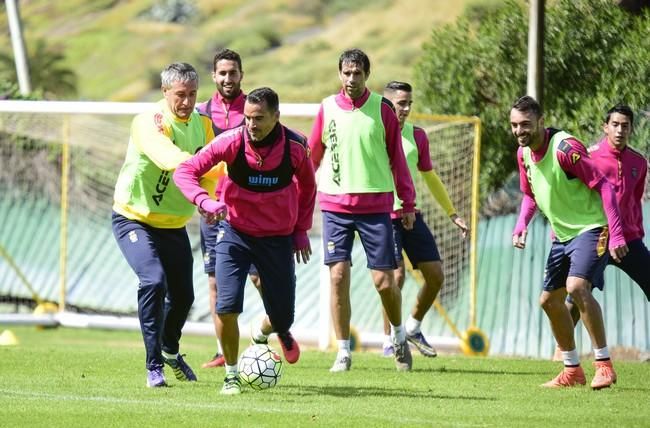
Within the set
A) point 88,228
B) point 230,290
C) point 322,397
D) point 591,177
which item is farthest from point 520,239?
point 88,228

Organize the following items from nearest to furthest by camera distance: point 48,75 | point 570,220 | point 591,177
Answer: point 591,177
point 570,220
point 48,75

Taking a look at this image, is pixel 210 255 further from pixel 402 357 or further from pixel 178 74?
pixel 178 74

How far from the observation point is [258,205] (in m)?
9.67

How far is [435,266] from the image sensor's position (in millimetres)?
13156

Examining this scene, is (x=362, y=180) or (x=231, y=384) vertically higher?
(x=362, y=180)

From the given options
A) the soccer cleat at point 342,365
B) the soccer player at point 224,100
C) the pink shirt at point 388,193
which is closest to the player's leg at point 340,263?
the soccer cleat at point 342,365

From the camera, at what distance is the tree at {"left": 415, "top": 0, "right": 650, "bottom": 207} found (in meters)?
17.5

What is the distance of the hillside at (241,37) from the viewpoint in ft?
188

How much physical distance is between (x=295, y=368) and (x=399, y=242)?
1.73 metres

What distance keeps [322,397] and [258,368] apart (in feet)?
1.71

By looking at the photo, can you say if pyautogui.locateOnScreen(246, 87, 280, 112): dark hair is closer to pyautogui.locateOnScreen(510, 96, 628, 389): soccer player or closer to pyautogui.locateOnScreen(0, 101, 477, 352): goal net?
pyautogui.locateOnScreen(510, 96, 628, 389): soccer player

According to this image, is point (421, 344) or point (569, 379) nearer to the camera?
point (569, 379)

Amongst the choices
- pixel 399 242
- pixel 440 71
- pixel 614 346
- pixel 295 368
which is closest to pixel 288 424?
pixel 295 368

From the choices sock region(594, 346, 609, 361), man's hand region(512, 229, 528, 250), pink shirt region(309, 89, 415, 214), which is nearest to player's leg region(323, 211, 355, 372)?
pink shirt region(309, 89, 415, 214)
